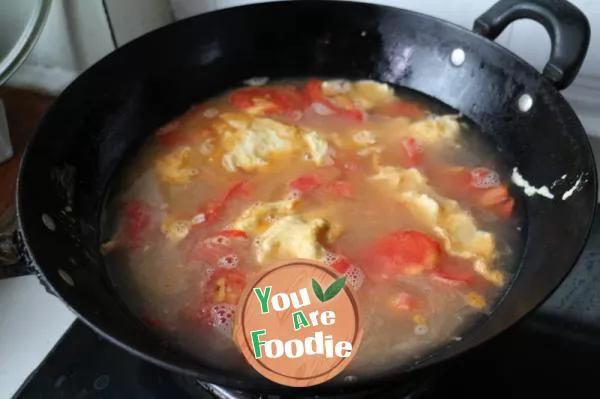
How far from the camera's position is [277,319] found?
816mm

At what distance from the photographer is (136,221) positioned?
1013 millimetres

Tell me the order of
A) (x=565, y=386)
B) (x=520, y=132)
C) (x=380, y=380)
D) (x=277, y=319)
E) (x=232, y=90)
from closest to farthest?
(x=380, y=380) < (x=277, y=319) < (x=565, y=386) < (x=520, y=132) < (x=232, y=90)

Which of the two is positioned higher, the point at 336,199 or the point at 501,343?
the point at 336,199

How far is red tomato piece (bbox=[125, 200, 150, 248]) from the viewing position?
3.25ft

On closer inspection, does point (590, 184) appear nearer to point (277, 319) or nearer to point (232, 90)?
point (277, 319)

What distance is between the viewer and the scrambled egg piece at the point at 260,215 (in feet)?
3.21

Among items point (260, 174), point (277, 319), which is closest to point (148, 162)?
point (260, 174)

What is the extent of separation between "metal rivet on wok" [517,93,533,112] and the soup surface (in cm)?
8

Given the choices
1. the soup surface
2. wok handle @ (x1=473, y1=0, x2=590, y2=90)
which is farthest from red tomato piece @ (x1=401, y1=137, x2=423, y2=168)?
wok handle @ (x1=473, y1=0, x2=590, y2=90)

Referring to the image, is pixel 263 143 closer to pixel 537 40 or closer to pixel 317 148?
pixel 317 148

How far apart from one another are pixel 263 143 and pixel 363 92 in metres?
0.22

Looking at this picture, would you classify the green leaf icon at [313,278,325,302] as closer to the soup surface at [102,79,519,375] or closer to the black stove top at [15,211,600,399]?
the soup surface at [102,79,519,375]

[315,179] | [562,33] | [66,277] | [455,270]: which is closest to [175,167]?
[315,179]

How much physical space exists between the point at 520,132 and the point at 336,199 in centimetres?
30
